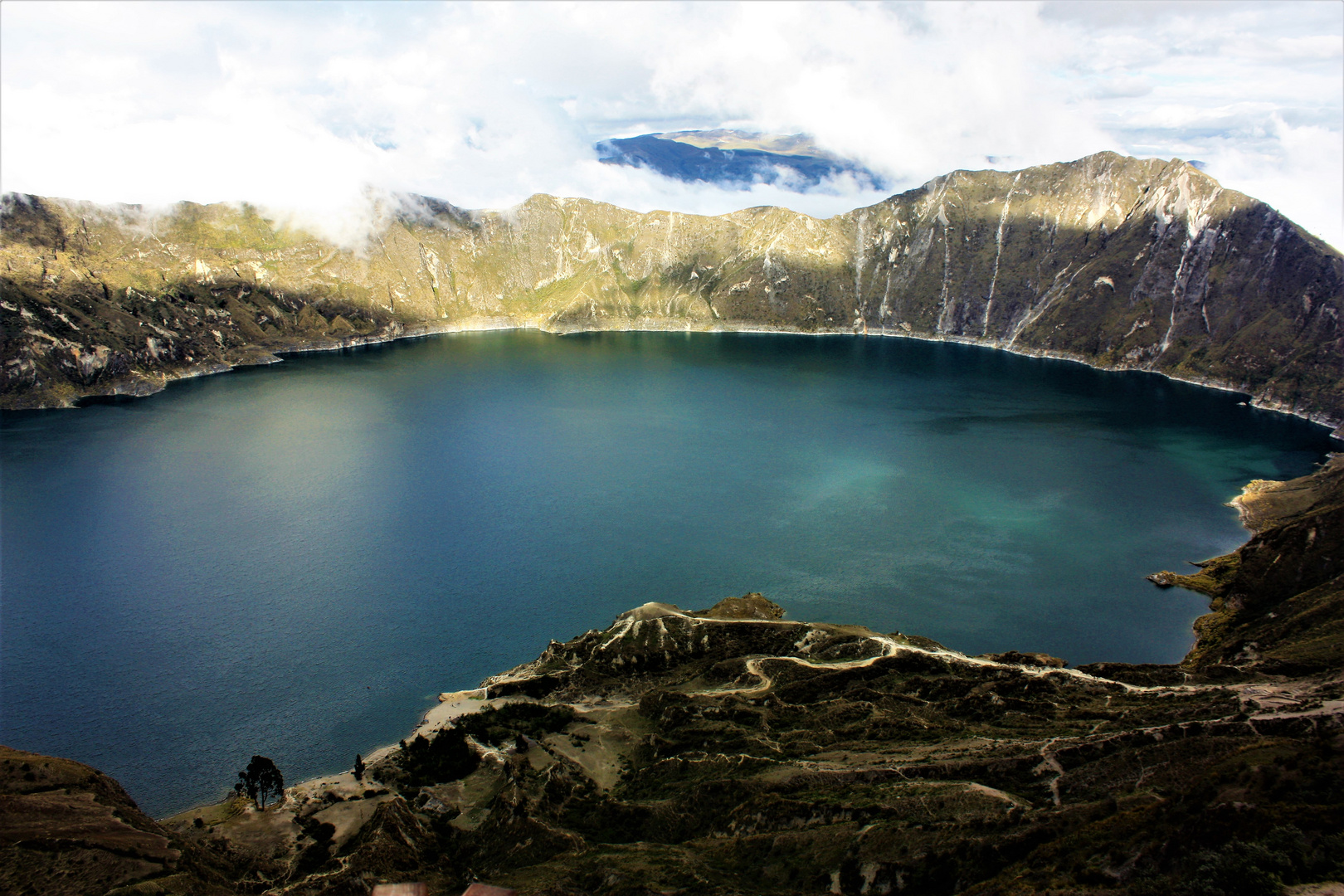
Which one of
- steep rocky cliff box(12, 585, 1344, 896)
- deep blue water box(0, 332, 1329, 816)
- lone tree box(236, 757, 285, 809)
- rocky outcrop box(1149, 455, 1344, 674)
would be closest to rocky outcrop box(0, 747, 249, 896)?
steep rocky cliff box(12, 585, 1344, 896)

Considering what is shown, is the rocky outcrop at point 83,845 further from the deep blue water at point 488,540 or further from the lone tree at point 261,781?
the deep blue water at point 488,540

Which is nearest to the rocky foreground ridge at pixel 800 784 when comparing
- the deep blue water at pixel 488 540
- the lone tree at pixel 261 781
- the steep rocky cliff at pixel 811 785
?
the steep rocky cliff at pixel 811 785

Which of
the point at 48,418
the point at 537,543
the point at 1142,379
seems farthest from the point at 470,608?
the point at 1142,379

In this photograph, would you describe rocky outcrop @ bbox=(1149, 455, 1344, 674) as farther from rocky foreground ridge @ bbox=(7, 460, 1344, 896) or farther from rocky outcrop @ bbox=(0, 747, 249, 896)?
rocky outcrop @ bbox=(0, 747, 249, 896)

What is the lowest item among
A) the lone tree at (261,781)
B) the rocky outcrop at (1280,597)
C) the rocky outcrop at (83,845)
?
the lone tree at (261,781)

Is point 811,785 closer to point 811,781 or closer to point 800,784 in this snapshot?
point 811,781

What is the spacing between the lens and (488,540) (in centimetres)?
9794

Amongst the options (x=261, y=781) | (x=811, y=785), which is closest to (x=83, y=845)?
(x=261, y=781)

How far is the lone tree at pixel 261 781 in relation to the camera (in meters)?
53.5

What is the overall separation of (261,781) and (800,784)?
123 ft

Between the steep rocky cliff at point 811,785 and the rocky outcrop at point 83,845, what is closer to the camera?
the steep rocky cliff at point 811,785

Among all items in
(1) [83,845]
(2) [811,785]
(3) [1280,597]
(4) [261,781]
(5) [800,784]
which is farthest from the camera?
(3) [1280,597]

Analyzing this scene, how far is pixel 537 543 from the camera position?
96.8 m

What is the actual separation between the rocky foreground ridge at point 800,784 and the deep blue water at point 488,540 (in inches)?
397
